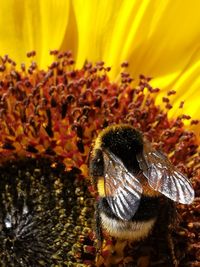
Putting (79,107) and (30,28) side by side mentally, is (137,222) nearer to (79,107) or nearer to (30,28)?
(79,107)

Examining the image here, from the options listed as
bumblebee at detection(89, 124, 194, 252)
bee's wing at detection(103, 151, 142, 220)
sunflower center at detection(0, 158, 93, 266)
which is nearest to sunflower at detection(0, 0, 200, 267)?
sunflower center at detection(0, 158, 93, 266)

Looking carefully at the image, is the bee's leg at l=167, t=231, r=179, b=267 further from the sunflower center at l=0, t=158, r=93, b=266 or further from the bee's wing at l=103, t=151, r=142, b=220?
the bee's wing at l=103, t=151, r=142, b=220

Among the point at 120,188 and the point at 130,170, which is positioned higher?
the point at 130,170

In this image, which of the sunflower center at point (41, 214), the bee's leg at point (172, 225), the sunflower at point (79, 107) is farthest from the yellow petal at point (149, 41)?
the bee's leg at point (172, 225)

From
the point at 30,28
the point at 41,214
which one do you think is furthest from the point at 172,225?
the point at 30,28

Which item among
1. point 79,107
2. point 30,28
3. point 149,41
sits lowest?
point 79,107

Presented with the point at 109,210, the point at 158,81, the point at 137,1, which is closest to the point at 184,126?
the point at 158,81

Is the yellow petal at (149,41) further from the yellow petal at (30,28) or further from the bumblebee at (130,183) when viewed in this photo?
the bumblebee at (130,183)
